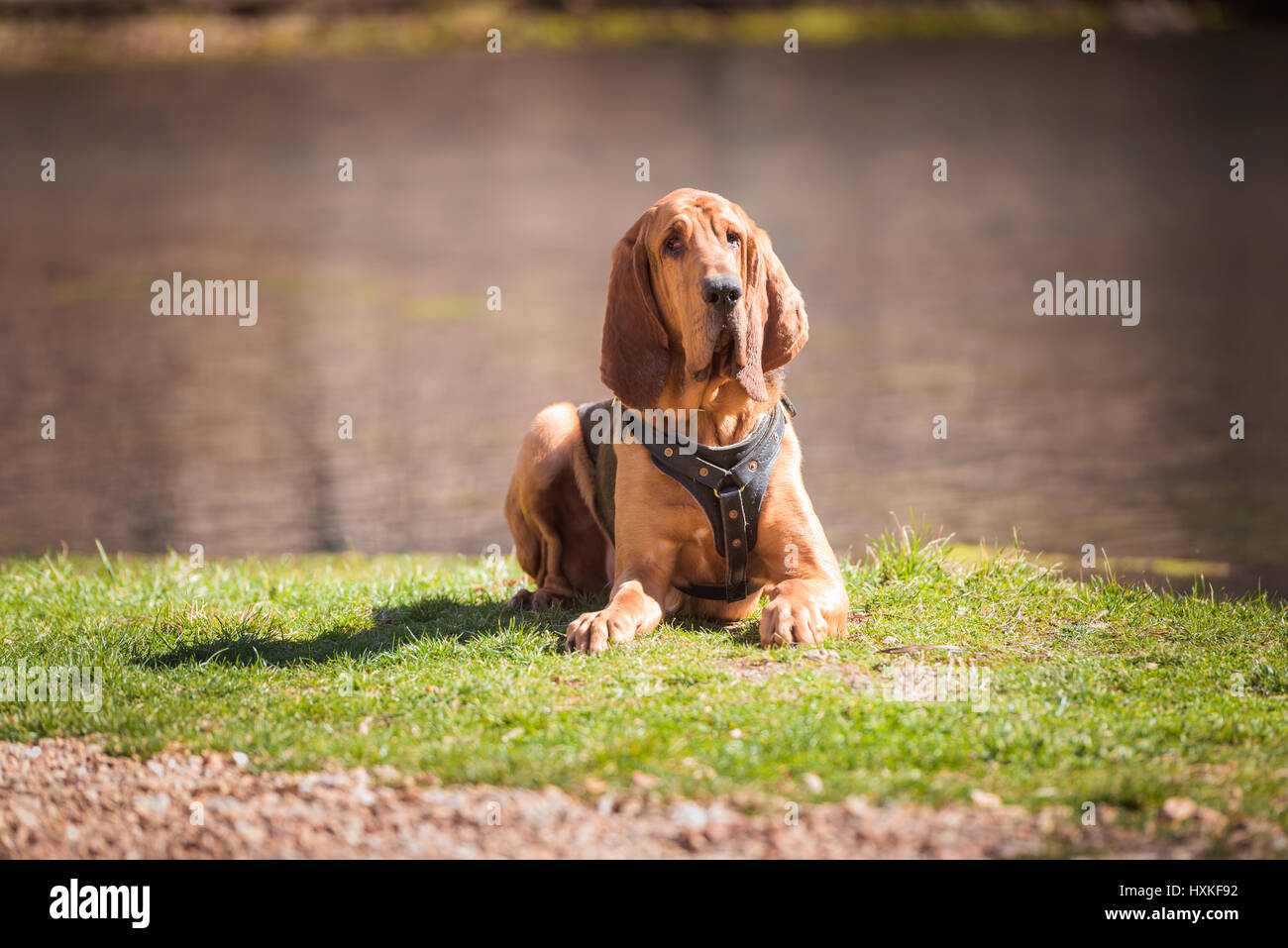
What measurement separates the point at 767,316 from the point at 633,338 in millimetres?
597

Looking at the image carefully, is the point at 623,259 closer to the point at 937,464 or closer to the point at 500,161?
the point at 937,464

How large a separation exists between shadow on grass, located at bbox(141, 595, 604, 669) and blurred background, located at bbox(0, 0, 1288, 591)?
2.83 metres

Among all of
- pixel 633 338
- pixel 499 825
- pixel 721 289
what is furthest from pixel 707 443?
pixel 499 825

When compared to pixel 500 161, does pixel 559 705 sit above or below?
below

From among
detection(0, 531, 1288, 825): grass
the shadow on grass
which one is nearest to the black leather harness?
detection(0, 531, 1288, 825): grass

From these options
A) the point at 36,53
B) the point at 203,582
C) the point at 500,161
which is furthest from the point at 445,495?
the point at 36,53

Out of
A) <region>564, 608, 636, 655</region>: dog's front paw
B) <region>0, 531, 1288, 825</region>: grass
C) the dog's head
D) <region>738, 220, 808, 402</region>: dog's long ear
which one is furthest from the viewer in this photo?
<region>738, 220, 808, 402</region>: dog's long ear

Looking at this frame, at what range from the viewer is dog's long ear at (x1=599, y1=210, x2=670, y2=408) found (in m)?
5.85

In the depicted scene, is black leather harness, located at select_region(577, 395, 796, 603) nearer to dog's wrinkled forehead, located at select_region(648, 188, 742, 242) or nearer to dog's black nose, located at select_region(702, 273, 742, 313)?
dog's black nose, located at select_region(702, 273, 742, 313)

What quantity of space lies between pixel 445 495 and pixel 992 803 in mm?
7211

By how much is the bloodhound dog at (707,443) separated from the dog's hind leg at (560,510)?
2.19 ft

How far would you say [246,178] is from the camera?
98.9 ft

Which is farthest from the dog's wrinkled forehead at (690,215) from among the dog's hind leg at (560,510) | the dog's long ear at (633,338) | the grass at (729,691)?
the grass at (729,691)
